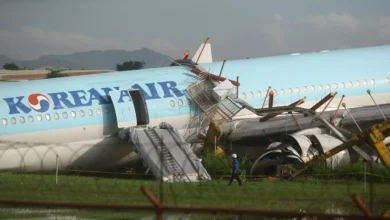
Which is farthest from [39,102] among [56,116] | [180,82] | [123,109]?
[180,82]

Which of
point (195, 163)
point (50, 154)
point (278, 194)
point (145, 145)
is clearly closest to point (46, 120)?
point (50, 154)

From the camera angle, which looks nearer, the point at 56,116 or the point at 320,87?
the point at 56,116

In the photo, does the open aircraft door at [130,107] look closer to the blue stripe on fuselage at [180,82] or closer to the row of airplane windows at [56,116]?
the blue stripe on fuselage at [180,82]

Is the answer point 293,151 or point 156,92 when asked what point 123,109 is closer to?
point 156,92

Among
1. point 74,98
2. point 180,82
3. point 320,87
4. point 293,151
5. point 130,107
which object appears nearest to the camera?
point 293,151

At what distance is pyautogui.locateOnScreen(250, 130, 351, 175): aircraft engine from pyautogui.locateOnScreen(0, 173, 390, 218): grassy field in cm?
200

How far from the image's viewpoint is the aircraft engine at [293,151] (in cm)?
2912

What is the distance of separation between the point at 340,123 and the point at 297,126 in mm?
1614

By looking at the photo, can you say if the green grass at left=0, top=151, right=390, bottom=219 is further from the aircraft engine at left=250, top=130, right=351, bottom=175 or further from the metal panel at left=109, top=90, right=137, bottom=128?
the metal panel at left=109, top=90, right=137, bottom=128

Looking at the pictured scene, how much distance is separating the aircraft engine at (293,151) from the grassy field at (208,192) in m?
2.00

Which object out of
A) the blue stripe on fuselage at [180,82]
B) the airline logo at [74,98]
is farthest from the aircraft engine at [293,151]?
the airline logo at [74,98]

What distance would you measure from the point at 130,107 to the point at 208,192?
8.85 m

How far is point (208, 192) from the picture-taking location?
2322cm

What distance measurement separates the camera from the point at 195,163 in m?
28.6
